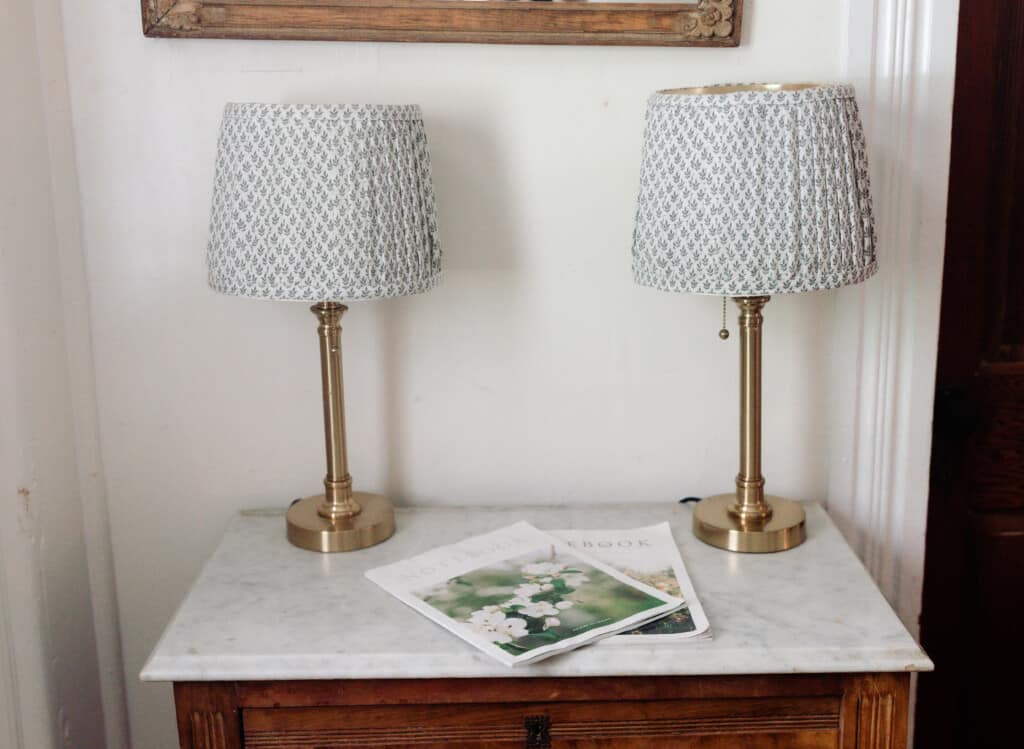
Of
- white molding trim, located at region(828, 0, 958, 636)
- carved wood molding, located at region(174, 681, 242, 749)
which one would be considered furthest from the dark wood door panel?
carved wood molding, located at region(174, 681, 242, 749)

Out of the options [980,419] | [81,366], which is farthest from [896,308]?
[81,366]

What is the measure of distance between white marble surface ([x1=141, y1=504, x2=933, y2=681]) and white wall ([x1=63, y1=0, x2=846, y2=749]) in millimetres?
168

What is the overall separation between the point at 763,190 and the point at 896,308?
43cm

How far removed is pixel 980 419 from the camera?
1.65 meters

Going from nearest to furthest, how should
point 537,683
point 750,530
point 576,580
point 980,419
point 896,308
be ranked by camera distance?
point 537,683, point 576,580, point 750,530, point 896,308, point 980,419

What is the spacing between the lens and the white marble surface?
1116 millimetres

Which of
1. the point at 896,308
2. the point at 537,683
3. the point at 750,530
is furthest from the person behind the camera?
the point at 896,308

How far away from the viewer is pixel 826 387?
155cm

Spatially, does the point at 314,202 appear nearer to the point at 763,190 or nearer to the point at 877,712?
the point at 763,190

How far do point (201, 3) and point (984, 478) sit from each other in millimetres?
1312

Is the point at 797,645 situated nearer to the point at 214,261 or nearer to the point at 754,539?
the point at 754,539

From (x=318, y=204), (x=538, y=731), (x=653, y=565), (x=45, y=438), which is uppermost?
(x=318, y=204)

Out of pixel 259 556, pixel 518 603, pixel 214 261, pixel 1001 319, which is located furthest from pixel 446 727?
pixel 1001 319

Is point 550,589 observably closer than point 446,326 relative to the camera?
Yes
